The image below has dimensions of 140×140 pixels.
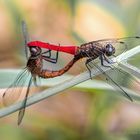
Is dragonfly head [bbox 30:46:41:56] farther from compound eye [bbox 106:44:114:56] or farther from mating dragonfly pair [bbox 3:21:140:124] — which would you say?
compound eye [bbox 106:44:114:56]

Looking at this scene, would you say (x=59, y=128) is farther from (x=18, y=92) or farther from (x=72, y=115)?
(x=18, y=92)

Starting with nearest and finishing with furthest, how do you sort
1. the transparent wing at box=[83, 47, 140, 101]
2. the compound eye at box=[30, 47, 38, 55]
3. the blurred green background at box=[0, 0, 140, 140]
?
the transparent wing at box=[83, 47, 140, 101]
the compound eye at box=[30, 47, 38, 55]
the blurred green background at box=[0, 0, 140, 140]

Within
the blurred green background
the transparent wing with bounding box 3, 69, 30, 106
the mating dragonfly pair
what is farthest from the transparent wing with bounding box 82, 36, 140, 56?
the transparent wing with bounding box 3, 69, 30, 106

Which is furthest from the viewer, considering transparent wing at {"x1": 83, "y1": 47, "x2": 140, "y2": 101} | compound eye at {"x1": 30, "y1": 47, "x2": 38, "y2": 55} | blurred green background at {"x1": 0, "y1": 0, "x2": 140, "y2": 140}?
blurred green background at {"x1": 0, "y1": 0, "x2": 140, "y2": 140}

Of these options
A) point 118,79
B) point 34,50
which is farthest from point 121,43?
point 34,50

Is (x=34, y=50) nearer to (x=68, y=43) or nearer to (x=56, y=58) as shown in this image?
(x=56, y=58)

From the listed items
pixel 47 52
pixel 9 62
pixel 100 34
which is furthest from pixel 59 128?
pixel 100 34

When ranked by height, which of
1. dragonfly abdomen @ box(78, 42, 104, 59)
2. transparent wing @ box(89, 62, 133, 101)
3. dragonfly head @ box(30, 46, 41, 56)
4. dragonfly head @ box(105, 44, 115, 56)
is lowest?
transparent wing @ box(89, 62, 133, 101)
